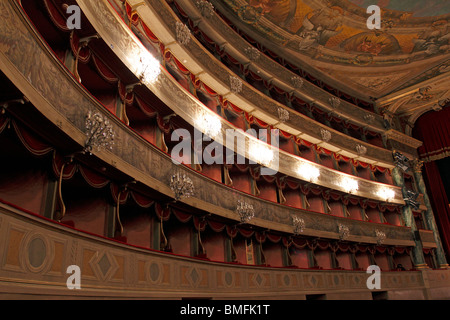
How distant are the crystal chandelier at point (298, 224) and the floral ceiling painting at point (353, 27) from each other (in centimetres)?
712

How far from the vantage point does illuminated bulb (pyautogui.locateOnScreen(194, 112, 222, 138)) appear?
810cm

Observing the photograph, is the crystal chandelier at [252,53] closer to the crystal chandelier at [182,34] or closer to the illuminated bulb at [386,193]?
the crystal chandelier at [182,34]

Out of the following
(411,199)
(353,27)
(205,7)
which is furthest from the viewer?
(411,199)

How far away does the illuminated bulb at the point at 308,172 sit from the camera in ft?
37.3

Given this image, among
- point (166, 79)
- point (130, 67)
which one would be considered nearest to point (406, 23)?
point (166, 79)

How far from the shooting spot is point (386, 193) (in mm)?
14492

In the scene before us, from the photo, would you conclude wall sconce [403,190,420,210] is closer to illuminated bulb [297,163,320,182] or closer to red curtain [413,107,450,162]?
red curtain [413,107,450,162]

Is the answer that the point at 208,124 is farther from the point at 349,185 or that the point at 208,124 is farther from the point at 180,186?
the point at 349,185

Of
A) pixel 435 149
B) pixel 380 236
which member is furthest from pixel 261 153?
pixel 435 149

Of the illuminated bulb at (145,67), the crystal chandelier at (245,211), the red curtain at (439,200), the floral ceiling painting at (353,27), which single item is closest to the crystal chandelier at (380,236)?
the red curtain at (439,200)

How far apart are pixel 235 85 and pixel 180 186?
4588mm

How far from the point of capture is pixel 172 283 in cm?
565

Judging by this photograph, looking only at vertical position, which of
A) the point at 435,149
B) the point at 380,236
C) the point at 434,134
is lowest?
the point at 380,236

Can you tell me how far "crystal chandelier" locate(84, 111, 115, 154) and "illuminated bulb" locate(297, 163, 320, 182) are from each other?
7.82 metres
